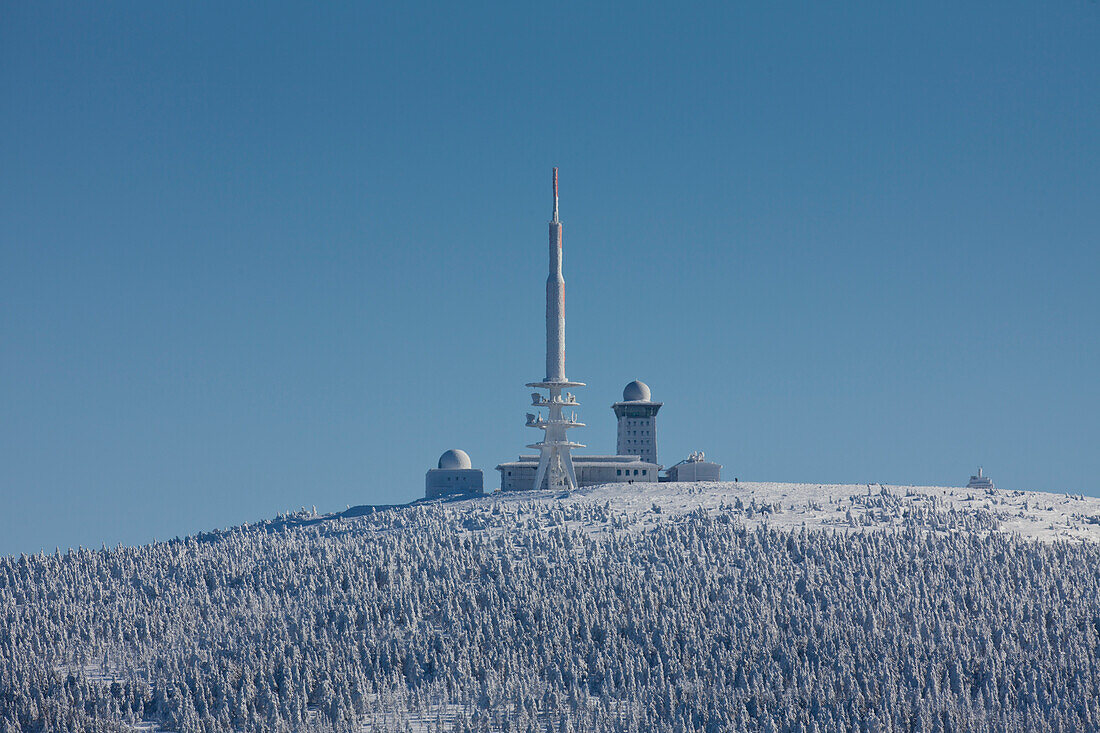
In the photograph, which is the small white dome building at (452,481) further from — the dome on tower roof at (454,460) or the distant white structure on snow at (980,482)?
the distant white structure on snow at (980,482)

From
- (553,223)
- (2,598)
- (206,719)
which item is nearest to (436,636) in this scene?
(206,719)

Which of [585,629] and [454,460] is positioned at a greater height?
[454,460]

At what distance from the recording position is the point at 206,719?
260 feet

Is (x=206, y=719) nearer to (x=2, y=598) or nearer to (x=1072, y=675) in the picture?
(x=2, y=598)

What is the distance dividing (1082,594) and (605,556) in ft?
111

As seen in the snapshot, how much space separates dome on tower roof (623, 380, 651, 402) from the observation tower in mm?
16597

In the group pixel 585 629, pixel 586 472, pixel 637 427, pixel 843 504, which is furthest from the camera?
pixel 637 427

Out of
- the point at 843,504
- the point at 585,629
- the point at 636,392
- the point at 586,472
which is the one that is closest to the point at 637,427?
the point at 636,392

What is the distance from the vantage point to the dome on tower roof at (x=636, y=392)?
14412 cm

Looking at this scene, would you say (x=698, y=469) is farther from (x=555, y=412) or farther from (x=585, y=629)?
(x=585, y=629)

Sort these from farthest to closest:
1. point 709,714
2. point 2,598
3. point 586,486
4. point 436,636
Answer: point 586,486, point 2,598, point 436,636, point 709,714

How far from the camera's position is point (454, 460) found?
138 meters

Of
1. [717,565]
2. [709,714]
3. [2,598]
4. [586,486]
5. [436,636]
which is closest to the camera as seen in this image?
[709,714]

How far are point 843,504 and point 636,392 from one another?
3358 cm
